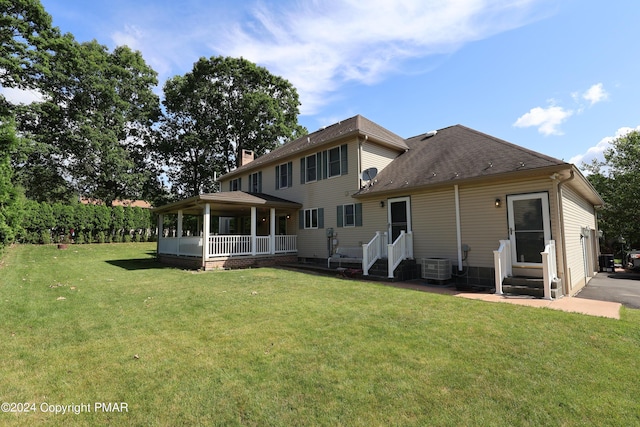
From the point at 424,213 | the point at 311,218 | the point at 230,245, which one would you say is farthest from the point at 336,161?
the point at 230,245

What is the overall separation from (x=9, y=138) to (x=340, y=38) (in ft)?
37.0

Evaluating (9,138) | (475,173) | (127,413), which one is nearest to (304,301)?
(127,413)

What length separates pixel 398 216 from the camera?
11.2 m

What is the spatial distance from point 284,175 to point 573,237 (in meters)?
12.4

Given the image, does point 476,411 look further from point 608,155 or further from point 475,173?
point 608,155

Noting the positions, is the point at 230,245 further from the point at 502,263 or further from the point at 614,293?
the point at 614,293

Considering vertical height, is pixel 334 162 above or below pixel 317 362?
above

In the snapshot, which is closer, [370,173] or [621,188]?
[370,173]

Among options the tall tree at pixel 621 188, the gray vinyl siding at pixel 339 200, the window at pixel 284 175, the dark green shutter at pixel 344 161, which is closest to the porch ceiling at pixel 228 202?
the gray vinyl siding at pixel 339 200

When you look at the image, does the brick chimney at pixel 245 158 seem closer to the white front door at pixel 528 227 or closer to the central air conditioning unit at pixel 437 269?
the central air conditioning unit at pixel 437 269

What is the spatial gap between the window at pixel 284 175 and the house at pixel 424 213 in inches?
3.4

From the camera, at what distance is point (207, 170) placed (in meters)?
31.5

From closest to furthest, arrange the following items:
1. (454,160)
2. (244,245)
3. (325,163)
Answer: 1. (454,160)
2. (244,245)
3. (325,163)

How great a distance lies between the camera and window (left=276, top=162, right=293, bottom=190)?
16.1 metres
